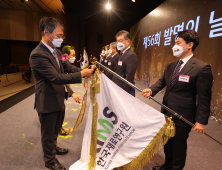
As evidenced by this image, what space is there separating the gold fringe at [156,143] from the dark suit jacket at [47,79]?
35.9 inches

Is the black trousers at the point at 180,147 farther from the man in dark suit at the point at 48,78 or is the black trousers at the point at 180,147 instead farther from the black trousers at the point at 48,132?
the black trousers at the point at 48,132

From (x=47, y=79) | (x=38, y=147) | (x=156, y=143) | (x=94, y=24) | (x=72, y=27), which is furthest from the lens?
(x=94, y=24)

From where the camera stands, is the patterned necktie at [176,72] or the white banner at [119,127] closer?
the white banner at [119,127]

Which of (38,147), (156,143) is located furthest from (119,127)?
(38,147)

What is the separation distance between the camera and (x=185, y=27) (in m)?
4.17

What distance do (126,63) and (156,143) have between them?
1.36 meters

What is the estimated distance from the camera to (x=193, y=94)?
4.41 ft

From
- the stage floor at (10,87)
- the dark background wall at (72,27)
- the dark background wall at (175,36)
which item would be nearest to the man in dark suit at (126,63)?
the dark background wall at (175,36)

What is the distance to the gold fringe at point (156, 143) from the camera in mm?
1266

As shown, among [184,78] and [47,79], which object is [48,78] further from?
[184,78]

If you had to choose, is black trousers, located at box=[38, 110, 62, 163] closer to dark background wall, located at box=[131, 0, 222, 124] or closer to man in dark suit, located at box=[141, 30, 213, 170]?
man in dark suit, located at box=[141, 30, 213, 170]

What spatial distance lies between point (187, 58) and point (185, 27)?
135 inches

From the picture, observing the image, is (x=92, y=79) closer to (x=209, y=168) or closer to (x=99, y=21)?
(x=209, y=168)

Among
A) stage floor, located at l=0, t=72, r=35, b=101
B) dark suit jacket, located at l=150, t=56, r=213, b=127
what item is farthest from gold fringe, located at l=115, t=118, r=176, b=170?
stage floor, located at l=0, t=72, r=35, b=101
